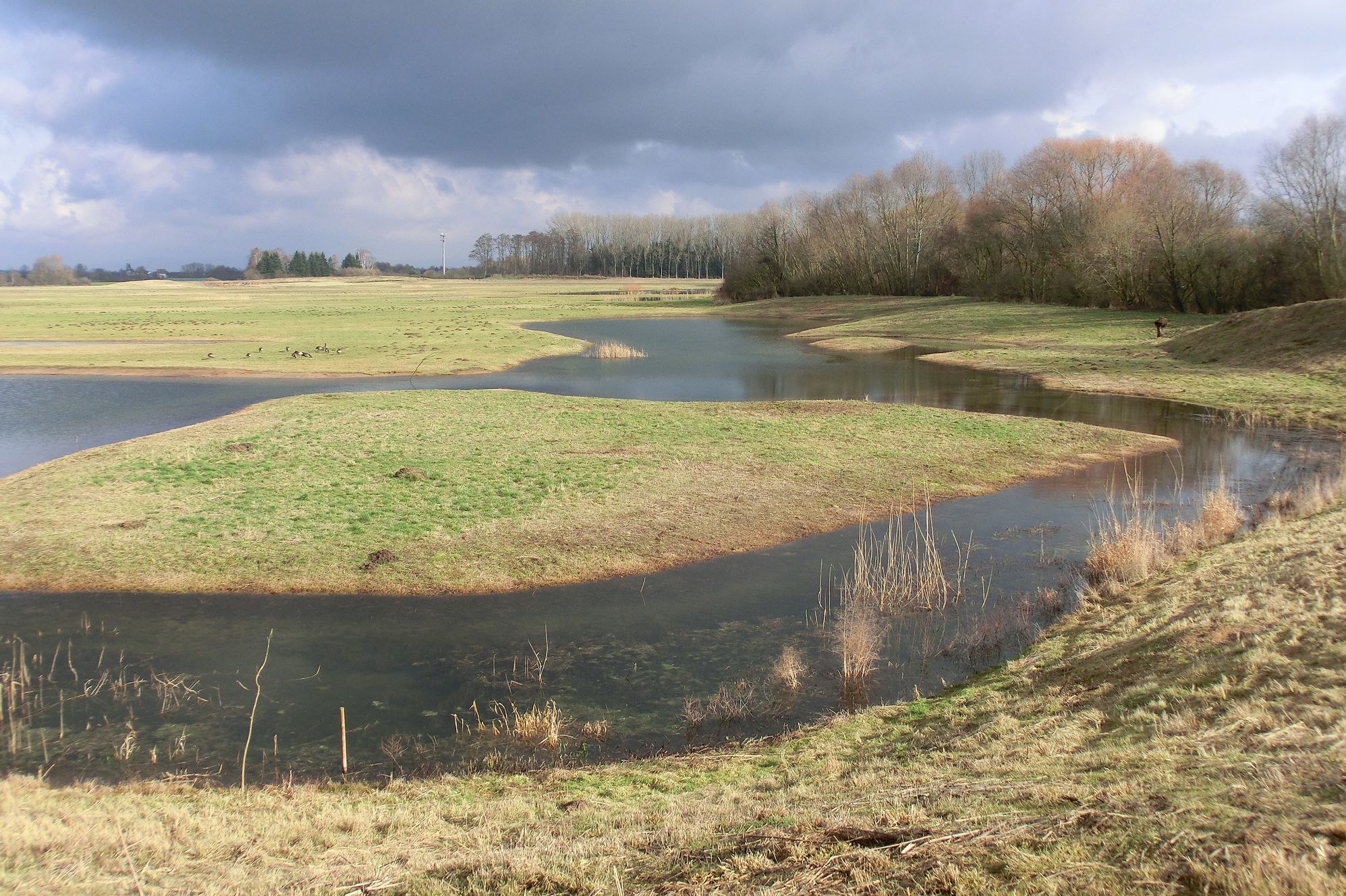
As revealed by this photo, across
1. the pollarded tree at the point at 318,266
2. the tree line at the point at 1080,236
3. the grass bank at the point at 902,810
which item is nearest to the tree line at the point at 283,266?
the pollarded tree at the point at 318,266

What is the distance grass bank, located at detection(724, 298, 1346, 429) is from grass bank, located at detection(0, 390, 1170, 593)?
346 inches

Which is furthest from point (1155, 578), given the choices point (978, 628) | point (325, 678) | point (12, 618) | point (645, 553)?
point (12, 618)

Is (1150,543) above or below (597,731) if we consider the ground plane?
above

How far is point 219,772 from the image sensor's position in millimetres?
7719

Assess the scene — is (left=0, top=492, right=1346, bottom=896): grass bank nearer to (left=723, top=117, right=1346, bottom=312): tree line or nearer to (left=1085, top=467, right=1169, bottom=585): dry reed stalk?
(left=1085, top=467, right=1169, bottom=585): dry reed stalk

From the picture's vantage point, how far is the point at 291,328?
58375mm

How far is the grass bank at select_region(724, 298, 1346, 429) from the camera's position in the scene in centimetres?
2772

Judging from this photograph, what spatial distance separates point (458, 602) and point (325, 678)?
7.95 ft

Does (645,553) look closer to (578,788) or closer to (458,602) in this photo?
(458,602)

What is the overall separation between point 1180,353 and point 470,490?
3386cm

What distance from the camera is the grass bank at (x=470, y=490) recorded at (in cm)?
1291

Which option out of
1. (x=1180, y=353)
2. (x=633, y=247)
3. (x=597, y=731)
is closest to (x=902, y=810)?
(x=597, y=731)

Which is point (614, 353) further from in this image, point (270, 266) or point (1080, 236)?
point (270, 266)

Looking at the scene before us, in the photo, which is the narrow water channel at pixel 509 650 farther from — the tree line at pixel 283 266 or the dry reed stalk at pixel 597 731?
the tree line at pixel 283 266
